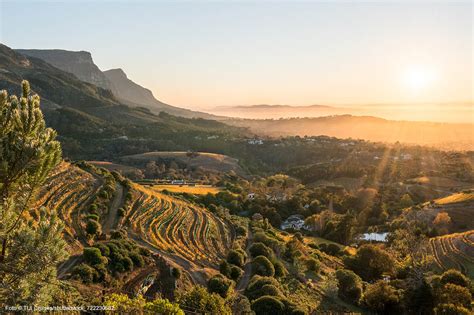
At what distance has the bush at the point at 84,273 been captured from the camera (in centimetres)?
2417

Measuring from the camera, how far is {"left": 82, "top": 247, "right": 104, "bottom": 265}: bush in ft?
87.9

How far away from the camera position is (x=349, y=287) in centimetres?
3769

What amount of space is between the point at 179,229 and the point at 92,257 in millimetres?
19055

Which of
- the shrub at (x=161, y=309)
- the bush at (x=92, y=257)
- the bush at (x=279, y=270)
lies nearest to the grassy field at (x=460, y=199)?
the bush at (x=279, y=270)

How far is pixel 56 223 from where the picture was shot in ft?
40.0

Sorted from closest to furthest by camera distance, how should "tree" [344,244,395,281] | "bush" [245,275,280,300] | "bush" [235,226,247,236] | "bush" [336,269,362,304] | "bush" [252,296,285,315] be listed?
"bush" [252,296,285,315], "bush" [245,275,280,300], "bush" [336,269,362,304], "tree" [344,244,395,281], "bush" [235,226,247,236]

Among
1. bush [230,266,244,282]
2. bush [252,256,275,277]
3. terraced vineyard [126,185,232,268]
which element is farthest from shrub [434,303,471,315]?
terraced vineyard [126,185,232,268]

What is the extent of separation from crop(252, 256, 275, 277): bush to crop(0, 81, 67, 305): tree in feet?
91.2

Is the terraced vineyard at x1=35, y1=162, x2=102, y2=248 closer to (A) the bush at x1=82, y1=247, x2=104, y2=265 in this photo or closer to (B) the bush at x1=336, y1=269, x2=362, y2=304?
(A) the bush at x1=82, y1=247, x2=104, y2=265

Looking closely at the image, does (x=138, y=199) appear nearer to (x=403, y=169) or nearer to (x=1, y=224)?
(x=1, y=224)

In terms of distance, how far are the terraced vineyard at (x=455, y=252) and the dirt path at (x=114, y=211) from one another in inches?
1626

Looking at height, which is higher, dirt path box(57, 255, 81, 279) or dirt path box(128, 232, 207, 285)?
dirt path box(57, 255, 81, 279)

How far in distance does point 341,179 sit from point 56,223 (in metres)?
126

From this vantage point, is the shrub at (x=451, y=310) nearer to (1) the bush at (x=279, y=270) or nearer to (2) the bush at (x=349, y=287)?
(2) the bush at (x=349, y=287)
